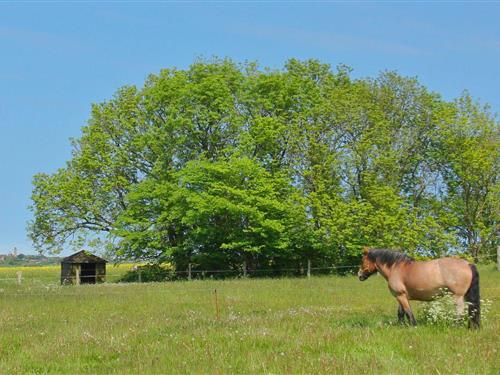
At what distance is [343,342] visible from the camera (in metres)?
9.54

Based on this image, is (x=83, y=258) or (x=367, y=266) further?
(x=83, y=258)

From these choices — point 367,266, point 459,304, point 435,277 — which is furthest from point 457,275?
point 367,266

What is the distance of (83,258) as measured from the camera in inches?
1812

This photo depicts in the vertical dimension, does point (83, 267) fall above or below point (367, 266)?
below

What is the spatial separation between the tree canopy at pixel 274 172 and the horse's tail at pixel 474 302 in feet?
93.3

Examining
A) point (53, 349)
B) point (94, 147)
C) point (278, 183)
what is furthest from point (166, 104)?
point (53, 349)

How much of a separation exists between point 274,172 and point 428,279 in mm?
33939

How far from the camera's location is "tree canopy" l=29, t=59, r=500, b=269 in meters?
41.7

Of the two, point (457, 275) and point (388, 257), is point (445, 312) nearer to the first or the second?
point (457, 275)

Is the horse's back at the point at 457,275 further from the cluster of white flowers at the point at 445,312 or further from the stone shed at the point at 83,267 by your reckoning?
the stone shed at the point at 83,267

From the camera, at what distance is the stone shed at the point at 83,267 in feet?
150

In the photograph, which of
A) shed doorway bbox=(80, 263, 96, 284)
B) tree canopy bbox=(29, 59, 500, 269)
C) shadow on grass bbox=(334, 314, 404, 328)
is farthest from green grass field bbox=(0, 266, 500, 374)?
shed doorway bbox=(80, 263, 96, 284)

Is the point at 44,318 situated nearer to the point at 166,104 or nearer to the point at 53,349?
the point at 53,349

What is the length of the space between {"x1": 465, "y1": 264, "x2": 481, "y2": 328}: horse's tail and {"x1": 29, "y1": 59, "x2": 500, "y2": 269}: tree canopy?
28451mm
